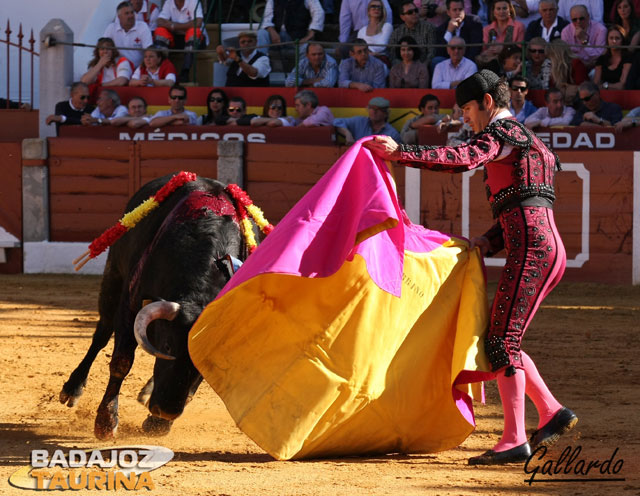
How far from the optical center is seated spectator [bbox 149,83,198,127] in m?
9.07

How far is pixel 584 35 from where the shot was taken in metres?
8.90

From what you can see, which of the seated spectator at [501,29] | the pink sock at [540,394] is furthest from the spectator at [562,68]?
the pink sock at [540,394]

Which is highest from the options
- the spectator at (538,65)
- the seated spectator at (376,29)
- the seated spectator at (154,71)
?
the seated spectator at (376,29)

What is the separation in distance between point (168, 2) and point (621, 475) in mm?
8381

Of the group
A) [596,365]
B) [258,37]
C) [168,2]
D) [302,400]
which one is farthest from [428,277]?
[168,2]

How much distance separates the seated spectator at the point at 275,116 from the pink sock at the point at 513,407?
589 centimetres

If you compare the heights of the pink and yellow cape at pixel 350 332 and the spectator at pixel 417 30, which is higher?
the spectator at pixel 417 30

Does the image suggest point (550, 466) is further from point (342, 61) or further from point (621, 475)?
point (342, 61)

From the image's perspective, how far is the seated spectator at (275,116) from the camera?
8914 mm

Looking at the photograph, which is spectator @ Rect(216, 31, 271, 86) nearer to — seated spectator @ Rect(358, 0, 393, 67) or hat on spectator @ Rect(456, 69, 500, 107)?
seated spectator @ Rect(358, 0, 393, 67)

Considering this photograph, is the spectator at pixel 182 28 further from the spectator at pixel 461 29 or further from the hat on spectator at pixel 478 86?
the hat on spectator at pixel 478 86

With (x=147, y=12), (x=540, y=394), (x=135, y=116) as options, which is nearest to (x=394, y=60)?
(x=135, y=116)

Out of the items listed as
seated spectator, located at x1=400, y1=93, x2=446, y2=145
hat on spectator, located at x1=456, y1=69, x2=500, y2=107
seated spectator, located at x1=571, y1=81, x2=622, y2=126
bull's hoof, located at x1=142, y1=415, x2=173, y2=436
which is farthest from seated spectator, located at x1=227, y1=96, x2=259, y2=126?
hat on spectator, located at x1=456, y1=69, x2=500, y2=107

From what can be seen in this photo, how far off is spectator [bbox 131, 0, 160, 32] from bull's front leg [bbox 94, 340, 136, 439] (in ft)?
23.1
